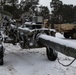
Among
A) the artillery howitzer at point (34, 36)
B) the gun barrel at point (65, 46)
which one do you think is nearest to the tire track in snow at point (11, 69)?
the artillery howitzer at point (34, 36)

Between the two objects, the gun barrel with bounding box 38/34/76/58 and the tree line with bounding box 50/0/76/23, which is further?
the tree line with bounding box 50/0/76/23

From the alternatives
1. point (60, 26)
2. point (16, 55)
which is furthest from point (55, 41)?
point (60, 26)

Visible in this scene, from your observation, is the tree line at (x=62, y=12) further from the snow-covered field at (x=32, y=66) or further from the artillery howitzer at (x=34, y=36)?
the artillery howitzer at (x=34, y=36)

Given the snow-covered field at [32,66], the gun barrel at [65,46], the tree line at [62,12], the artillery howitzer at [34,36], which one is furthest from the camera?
the tree line at [62,12]

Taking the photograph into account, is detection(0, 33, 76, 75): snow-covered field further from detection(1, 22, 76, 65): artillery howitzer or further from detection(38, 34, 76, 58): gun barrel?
detection(38, 34, 76, 58): gun barrel

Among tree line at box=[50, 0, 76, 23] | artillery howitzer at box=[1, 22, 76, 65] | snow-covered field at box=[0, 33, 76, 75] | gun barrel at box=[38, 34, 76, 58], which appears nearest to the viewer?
gun barrel at box=[38, 34, 76, 58]

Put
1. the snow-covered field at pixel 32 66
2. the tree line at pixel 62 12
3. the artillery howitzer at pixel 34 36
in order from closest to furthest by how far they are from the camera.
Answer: the snow-covered field at pixel 32 66 → the artillery howitzer at pixel 34 36 → the tree line at pixel 62 12

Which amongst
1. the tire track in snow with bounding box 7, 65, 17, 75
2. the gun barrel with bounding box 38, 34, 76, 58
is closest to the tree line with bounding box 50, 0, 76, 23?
the tire track in snow with bounding box 7, 65, 17, 75

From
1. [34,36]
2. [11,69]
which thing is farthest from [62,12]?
[11,69]

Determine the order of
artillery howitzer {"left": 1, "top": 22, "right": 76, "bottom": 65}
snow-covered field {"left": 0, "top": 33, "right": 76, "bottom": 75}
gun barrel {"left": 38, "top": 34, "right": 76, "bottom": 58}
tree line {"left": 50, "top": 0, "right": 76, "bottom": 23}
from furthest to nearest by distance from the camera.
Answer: tree line {"left": 50, "top": 0, "right": 76, "bottom": 23} → artillery howitzer {"left": 1, "top": 22, "right": 76, "bottom": 65} → snow-covered field {"left": 0, "top": 33, "right": 76, "bottom": 75} → gun barrel {"left": 38, "top": 34, "right": 76, "bottom": 58}

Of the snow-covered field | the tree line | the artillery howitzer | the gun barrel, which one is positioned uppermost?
the gun barrel

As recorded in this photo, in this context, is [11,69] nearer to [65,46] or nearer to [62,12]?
[65,46]

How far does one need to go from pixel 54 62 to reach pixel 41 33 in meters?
1.24

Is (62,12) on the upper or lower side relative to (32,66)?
lower
